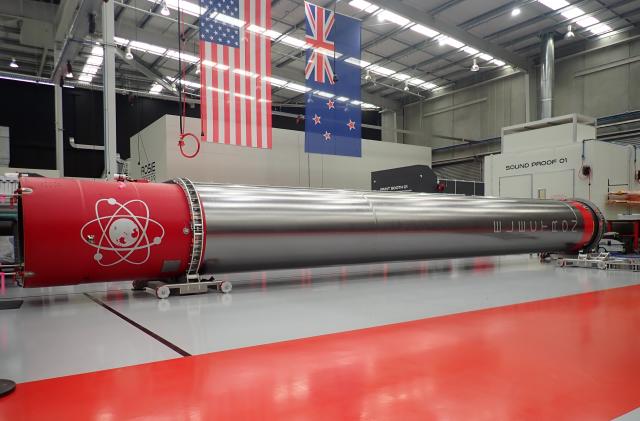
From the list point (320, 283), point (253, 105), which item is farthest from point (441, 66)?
point (320, 283)

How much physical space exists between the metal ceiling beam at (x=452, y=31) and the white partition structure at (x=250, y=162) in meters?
3.24

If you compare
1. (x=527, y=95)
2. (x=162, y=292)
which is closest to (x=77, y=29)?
(x=162, y=292)

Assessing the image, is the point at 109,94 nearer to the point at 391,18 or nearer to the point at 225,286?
the point at 225,286

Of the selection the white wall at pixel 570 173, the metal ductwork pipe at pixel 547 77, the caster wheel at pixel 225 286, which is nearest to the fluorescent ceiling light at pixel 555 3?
the metal ductwork pipe at pixel 547 77

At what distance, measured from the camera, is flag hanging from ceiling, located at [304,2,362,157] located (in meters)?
6.69

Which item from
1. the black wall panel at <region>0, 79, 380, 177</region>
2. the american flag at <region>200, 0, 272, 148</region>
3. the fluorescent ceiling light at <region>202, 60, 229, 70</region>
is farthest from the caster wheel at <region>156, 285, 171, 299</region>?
the black wall panel at <region>0, 79, 380, 177</region>

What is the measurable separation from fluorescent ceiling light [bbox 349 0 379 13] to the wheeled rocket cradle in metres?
5.81

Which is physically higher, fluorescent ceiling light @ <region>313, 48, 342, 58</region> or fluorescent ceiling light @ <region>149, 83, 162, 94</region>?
fluorescent ceiling light @ <region>149, 83, 162, 94</region>

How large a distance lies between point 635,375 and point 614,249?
6.15 meters

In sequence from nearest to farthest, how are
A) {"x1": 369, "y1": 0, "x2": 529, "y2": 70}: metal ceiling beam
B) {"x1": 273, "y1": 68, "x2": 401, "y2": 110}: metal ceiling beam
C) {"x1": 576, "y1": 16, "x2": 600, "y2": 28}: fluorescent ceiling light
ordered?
{"x1": 369, "y1": 0, "x2": 529, "y2": 70}: metal ceiling beam < {"x1": 576, "y1": 16, "x2": 600, "y2": 28}: fluorescent ceiling light < {"x1": 273, "y1": 68, "x2": 401, "y2": 110}: metal ceiling beam

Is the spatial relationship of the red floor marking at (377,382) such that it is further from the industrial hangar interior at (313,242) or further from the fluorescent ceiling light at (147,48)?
the fluorescent ceiling light at (147,48)

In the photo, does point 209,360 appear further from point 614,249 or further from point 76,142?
point 76,142

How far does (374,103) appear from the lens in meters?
15.5

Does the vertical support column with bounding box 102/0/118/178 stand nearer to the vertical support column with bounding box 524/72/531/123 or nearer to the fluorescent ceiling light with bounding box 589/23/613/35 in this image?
the vertical support column with bounding box 524/72/531/123
